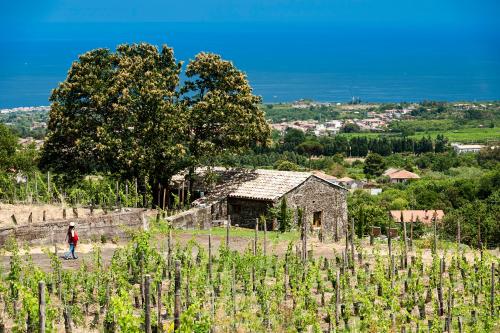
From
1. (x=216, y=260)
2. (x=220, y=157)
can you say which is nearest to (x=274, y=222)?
(x=220, y=157)

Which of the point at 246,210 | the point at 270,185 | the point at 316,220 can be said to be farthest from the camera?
the point at 316,220

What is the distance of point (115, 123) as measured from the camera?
1330 inches

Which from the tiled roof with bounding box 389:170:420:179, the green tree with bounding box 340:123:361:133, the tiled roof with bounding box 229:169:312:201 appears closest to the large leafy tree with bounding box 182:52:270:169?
the tiled roof with bounding box 229:169:312:201

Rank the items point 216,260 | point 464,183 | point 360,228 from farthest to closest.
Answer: point 464,183, point 360,228, point 216,260

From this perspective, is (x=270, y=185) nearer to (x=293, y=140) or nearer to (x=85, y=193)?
(x=85, y=193)

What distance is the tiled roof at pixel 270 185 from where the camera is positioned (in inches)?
1311

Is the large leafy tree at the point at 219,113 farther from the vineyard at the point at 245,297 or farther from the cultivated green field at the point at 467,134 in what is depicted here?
the cultivated green field at the point at 467,134

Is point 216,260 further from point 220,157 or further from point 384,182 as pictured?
point 384,182

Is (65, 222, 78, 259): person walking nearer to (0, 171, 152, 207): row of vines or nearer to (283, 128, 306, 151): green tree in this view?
(0, 171, 152, 207): row of vines

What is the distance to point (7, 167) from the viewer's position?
41.2 m

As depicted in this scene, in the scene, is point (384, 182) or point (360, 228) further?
point (384, 182)

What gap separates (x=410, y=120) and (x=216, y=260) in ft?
520

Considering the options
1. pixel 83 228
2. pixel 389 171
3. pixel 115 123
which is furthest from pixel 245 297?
pixel 389 171

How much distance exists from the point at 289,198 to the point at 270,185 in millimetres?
1025
